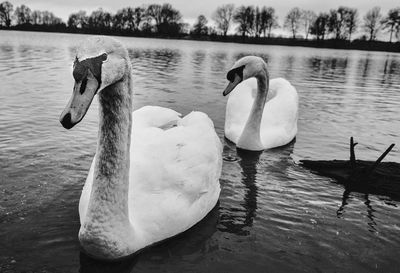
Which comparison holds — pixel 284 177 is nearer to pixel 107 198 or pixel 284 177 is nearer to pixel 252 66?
pixel 252 66

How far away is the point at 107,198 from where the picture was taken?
12.2ft

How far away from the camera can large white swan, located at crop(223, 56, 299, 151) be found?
25.3 feet

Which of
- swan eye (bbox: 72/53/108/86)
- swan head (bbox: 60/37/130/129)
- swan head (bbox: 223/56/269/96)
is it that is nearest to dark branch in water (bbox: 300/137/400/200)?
swan head (bbox: 223/56/269/96)

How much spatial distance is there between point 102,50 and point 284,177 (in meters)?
4.17

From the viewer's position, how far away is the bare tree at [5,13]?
11306 cm

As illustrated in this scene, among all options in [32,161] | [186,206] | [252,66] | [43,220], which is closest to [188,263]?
[186,206]

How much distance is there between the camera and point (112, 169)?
3.73 metres

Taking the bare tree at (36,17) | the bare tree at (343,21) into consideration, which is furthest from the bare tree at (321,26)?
the bare tree at (36,17)

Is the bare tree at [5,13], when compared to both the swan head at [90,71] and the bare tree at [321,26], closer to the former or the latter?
the bare tree at [321,26]

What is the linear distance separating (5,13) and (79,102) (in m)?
126

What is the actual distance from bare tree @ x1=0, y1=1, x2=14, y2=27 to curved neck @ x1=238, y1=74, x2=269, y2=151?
397ft

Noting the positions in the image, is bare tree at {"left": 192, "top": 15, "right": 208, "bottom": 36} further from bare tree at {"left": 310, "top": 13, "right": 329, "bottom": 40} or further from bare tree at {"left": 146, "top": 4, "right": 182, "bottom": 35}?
bare tree at {"left": 310, "top": 13, "right": 329, "bottom": 40}

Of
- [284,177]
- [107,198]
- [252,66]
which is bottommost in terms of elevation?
[284,177]

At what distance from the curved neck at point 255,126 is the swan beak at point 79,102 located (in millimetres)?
5054
